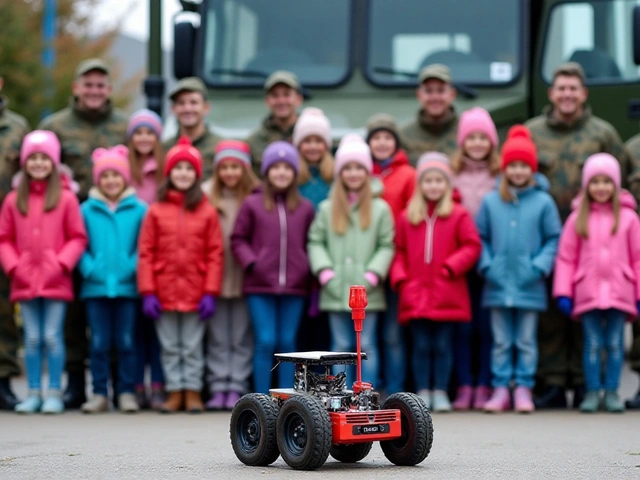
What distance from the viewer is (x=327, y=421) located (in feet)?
23.4

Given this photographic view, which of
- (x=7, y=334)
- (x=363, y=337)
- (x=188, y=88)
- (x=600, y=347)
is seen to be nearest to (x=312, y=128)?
(x=188, y=88)

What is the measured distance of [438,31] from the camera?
515 inches

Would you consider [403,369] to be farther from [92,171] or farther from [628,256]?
[92,171]

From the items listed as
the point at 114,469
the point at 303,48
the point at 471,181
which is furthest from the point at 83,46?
the point at 114,469

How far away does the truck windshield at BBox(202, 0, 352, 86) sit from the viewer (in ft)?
43.1

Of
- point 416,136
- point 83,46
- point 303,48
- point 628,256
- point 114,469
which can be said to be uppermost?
point 83,46

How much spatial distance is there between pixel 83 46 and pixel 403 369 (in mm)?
21302

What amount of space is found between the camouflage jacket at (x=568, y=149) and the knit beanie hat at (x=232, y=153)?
228cm

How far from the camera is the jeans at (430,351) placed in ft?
36.8

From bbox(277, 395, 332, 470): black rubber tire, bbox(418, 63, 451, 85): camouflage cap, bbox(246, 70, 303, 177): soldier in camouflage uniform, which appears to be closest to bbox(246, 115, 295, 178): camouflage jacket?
bbox(246, 70, 303, 177): soldier in camouflage uniform

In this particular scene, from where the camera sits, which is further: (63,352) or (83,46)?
(83,46)

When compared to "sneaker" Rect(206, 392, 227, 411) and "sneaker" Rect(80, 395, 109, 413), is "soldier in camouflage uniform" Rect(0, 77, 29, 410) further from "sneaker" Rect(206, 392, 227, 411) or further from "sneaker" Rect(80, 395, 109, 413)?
"sneaker" Rect(206, 392, 227, 411)

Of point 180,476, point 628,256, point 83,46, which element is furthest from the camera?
point 83,46

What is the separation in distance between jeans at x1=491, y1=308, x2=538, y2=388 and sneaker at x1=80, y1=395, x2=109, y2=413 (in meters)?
2.94
